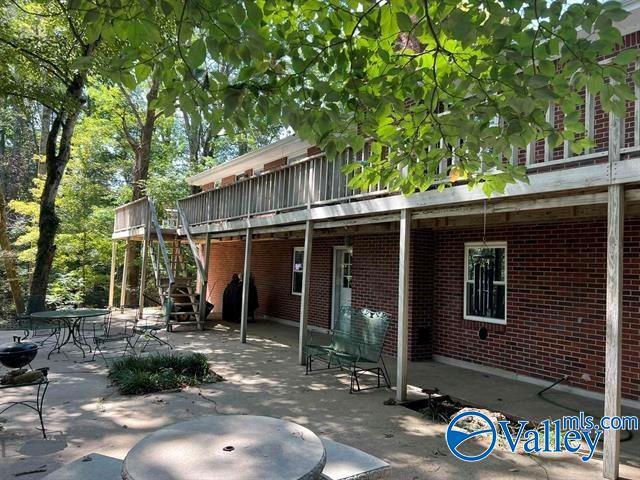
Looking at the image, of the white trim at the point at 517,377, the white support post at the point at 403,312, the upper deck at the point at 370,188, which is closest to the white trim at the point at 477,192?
the upper deck at the point at 370,188

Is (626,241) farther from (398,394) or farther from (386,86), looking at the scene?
(386,86)

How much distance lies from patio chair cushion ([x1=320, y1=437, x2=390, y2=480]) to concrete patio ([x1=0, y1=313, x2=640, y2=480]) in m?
0.66

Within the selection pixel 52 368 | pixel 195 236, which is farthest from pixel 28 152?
pixel 52 368

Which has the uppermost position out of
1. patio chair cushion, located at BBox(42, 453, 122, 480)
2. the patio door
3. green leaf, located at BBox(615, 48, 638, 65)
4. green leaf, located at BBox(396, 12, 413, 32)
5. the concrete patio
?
green leaf, located at BBox(396, 12, 413, 32)

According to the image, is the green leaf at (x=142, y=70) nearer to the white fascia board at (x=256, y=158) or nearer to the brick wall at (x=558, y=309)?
the brick wall at (x=558, y=309)

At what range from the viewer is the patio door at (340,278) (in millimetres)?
11641

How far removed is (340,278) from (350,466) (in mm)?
8622

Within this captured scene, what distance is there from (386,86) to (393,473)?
10.8 ft

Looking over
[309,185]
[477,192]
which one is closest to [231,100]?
[477,192]

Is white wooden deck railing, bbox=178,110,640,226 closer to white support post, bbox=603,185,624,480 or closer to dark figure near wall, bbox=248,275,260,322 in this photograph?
white support post, bbox=603,185,624,480

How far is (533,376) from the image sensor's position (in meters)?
7.09

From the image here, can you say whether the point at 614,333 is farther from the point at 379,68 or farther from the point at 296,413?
the point at 296,413

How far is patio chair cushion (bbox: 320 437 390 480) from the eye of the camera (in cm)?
309

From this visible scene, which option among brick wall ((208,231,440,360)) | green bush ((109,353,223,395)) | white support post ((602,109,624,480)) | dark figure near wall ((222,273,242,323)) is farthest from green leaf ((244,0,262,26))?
dark figure near wall ((222,273,242,323))
